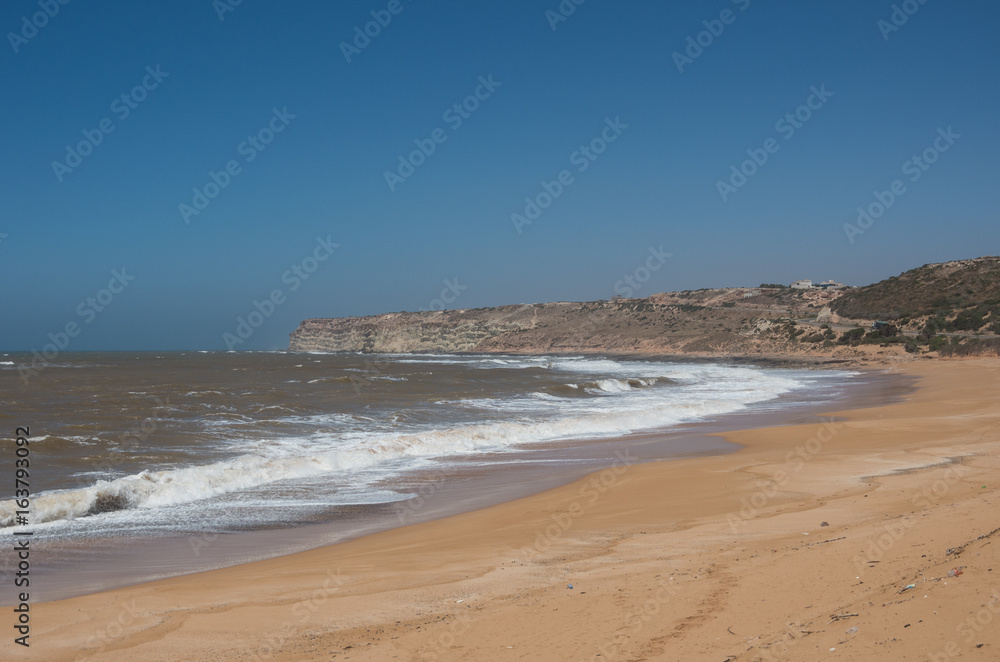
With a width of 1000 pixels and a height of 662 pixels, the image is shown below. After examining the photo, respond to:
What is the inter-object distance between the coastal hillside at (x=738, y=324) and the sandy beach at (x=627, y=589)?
134ft

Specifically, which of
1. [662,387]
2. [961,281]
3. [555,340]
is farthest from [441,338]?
[662,387]

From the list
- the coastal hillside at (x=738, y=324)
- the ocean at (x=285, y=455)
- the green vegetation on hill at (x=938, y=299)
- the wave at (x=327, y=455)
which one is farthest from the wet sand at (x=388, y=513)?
the green vegetation on hill at (x=938, y=299)

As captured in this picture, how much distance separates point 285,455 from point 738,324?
7782 centimetres

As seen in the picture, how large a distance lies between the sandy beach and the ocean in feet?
4.86

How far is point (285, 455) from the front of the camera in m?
13.7

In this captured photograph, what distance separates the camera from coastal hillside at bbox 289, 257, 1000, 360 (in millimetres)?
51375

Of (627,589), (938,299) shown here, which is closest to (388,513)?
(627,589)

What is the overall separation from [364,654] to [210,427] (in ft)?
48.9

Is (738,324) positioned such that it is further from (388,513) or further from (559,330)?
(388,513)

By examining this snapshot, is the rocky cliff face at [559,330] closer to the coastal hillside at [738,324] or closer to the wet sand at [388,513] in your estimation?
the coastal hillside at [738,324]

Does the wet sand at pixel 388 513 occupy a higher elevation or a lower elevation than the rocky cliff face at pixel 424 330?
lower

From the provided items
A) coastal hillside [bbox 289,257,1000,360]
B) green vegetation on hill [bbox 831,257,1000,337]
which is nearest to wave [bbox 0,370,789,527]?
coastal hillside [bbox 289,257,1000,360]

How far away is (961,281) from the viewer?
64.8 m

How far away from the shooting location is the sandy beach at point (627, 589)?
3.74 metres
